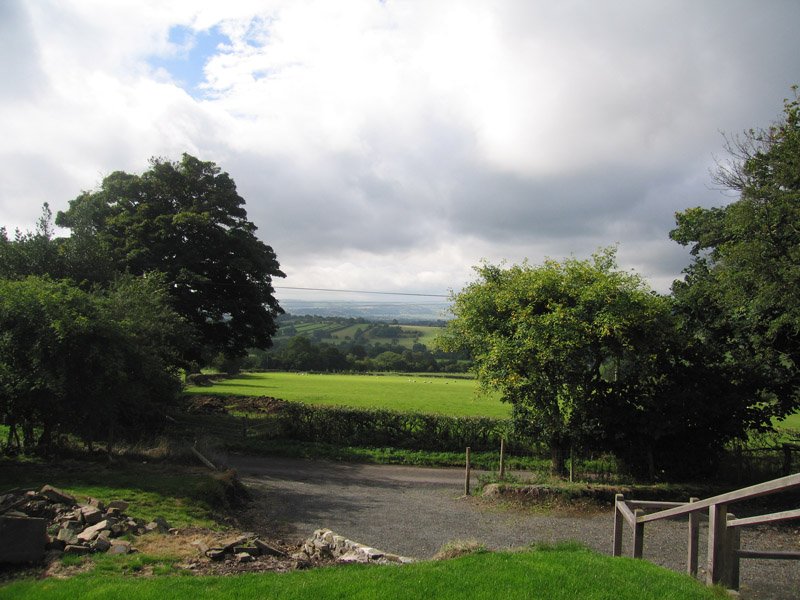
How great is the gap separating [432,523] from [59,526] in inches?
326

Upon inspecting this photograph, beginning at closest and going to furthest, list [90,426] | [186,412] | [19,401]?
[19,401], [90,426], [186,412]

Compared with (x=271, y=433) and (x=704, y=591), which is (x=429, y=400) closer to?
(x=271, y=433)

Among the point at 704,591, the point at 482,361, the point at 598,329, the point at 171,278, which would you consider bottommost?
the point at 704,591

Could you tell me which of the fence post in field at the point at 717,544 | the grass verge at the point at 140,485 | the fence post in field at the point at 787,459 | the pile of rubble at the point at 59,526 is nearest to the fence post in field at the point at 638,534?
the fence post in field at the point at 717,544

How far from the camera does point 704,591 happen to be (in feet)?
19.4

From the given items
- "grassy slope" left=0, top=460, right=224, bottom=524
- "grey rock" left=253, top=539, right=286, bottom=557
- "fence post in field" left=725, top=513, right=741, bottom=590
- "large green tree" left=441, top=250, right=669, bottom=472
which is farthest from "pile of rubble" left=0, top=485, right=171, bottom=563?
"large green tree" left=441, top=250, right=669, bottom=472

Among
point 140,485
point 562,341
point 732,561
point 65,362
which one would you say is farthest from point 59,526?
point 562,341

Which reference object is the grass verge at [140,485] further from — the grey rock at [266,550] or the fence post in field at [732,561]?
the fence post in field at [732,561]

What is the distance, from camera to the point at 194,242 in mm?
29062

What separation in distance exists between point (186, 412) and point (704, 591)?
1193 inches

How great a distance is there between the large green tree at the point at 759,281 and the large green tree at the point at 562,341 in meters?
2.56

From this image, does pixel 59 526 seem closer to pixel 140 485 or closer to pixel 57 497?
pixel 57 497

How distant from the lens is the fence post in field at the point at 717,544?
20.2 ft

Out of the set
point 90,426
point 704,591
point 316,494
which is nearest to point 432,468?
point 316,494
